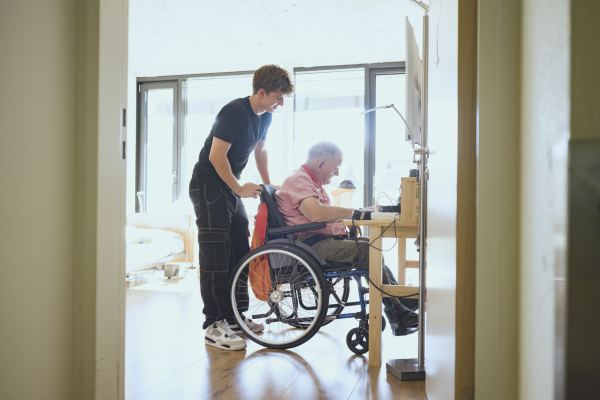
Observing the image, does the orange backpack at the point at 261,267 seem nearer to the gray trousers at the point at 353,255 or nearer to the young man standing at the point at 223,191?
the young man standing at the point at 223,191

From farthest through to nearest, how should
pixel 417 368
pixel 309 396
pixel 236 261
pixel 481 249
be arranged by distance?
1. pixel 236 261
2. pixel 417 368
3. pixel 309 396
4. pixel 481 249

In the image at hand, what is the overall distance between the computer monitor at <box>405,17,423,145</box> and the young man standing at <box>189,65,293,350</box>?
64 cm

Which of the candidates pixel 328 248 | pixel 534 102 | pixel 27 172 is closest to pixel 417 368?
pixel 328 248

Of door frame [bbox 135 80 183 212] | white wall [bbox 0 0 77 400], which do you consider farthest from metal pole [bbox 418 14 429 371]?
door frame [bbox 135 80 183 212]

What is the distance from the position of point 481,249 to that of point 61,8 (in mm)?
1005

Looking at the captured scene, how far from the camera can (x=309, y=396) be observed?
1.64 meters

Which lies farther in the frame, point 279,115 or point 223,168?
point 279,115

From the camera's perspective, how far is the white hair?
2379mm

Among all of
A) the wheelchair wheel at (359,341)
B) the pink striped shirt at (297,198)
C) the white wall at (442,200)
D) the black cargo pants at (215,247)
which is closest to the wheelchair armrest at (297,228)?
the pink striped shirt at (297,198)

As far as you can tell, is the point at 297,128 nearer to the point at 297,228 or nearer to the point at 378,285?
the point at 297,228

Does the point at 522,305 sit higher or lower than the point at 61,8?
lower

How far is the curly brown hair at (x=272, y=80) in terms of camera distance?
89.7 inches

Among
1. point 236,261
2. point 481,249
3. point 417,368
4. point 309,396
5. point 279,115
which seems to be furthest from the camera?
point 279,115

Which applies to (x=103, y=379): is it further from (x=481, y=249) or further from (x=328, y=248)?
(x=328, y=248)
